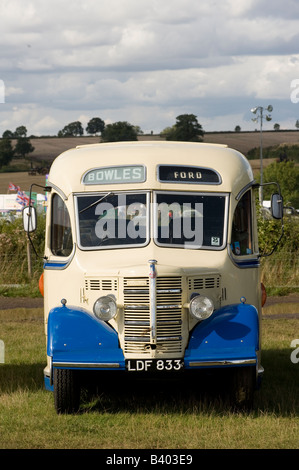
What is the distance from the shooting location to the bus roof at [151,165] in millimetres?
9727

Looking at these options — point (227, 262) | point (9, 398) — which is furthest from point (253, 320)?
point (9, 398)

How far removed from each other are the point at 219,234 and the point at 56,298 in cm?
187

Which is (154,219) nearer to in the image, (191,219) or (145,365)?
(191,219)

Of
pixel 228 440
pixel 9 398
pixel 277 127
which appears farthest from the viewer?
pixel 277 127

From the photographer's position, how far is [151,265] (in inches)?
351

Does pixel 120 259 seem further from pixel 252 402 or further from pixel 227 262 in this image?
pixel 252 402

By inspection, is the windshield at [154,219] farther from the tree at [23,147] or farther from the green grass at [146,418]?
the tree at [23,147]

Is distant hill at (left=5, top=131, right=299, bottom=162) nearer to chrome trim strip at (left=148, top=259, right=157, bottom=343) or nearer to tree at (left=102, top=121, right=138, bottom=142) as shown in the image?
tree at (left=102, top=121, right=138, bottom=142)

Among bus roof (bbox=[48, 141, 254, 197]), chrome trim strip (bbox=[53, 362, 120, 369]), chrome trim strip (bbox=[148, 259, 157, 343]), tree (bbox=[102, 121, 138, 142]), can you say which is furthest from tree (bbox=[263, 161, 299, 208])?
chrome trim strip (bbox=[53, 362, 120, 369])

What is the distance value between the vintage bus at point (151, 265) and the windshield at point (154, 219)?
1cm

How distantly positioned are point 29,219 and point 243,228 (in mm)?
2394

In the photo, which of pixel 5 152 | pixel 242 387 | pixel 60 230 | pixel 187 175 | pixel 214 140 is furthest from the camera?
pixel 5 152

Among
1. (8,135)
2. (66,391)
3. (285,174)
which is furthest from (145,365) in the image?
(8,135)

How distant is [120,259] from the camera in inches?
367
